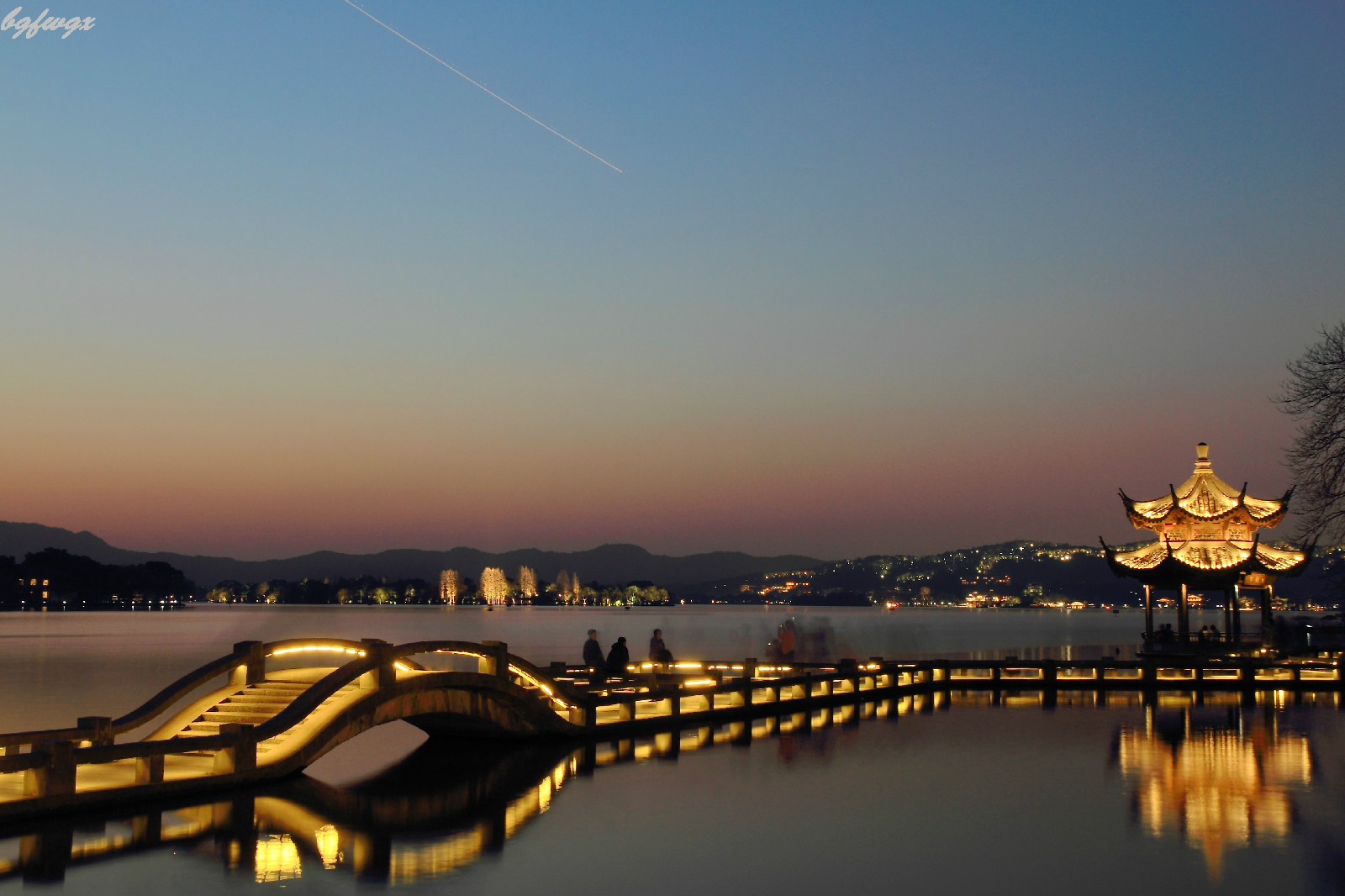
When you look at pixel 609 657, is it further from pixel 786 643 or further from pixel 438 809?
pixel 438 809

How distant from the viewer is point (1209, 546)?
4025 centimetres

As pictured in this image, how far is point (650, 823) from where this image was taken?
12.8 meters

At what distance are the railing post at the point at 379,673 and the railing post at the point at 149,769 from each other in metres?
3.11

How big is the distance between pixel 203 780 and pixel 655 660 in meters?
15.2

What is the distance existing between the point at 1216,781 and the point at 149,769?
12.4 m

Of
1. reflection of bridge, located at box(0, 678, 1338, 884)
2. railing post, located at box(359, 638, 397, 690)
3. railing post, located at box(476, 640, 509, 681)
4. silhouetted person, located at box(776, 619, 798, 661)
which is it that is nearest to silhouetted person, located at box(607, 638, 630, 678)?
reflection of bridge, located at box(0, 678, 1338, 884)

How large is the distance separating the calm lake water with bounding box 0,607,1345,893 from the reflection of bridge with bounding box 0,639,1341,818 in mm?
481

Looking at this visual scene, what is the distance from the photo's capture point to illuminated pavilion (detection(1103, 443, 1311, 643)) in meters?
39.9

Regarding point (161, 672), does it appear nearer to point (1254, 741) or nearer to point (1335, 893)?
point (1254, 741)

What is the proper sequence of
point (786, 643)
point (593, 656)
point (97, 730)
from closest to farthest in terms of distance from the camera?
1. point (97, 730)
2. point (593, 656)
3. point (786, 643)

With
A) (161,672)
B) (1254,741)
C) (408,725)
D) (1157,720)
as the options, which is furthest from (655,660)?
(161,672)

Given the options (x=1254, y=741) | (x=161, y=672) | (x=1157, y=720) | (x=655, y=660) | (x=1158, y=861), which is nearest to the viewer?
(x=1158, y=861)

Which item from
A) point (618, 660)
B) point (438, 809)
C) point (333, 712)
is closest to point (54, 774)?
point (333, 712)

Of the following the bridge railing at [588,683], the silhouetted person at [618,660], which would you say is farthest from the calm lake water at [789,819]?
the silhouetted person at [618,660]
